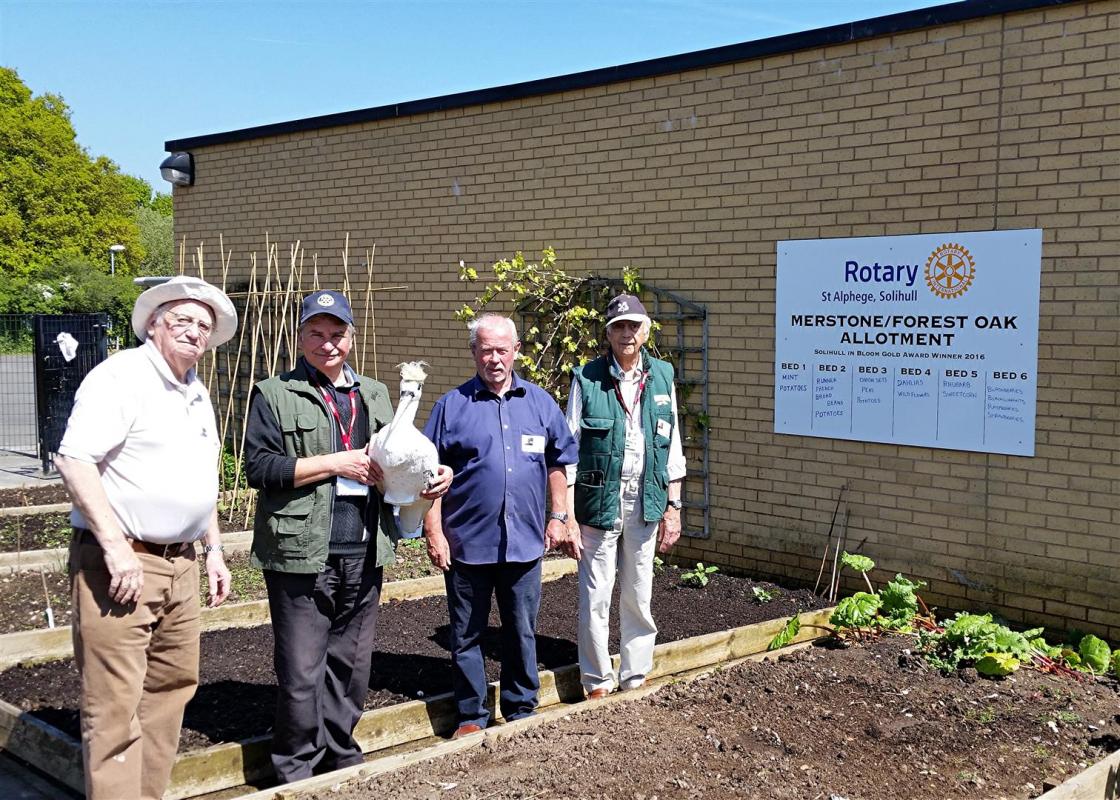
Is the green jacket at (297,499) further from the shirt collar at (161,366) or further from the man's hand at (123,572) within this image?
the man's hand at (123,572)

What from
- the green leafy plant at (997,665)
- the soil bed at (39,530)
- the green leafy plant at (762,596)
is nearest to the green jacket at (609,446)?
the green leafy plant at (997,665)

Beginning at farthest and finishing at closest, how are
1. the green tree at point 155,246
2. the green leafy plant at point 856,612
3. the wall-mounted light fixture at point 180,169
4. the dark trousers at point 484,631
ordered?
the green tree at point 155,246 < the wall-mounted light fixture at point 180,169 < the green leafy plant at point 856,612 < the dark trousers at point 484,631

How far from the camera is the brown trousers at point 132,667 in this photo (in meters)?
3.80

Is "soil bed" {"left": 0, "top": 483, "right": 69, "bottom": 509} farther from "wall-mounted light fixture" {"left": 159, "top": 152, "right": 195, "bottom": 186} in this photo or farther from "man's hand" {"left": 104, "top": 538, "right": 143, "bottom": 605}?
"man's hand" {"left": 104, "top": 538, "right": 143, "bottom": 605}

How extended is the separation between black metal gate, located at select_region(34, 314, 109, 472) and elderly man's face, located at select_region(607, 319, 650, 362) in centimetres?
967

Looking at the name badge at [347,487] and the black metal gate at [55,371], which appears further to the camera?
the black metal gate at [55,371]

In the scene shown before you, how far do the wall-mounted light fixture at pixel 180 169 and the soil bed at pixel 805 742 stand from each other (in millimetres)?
10296

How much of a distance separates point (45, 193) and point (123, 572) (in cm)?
4610

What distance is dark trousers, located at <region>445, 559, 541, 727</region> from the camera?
5180 mm

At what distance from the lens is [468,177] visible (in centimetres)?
1043

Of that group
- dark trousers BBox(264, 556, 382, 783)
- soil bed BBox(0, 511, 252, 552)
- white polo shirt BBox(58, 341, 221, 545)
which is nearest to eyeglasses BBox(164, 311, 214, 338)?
white polo shirt BBox(58, 341, 221, 545)

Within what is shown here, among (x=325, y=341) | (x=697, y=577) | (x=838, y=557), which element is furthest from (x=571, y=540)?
(x=838, y=557)

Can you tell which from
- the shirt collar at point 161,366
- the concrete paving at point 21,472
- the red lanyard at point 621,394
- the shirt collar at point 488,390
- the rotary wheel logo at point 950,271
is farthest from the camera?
the concrete paving at point 21,472

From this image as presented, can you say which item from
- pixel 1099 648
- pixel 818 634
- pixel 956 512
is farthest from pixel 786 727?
pixel 956 512
